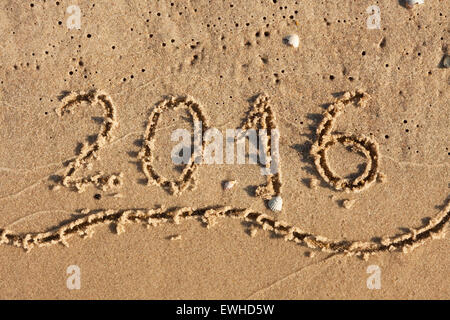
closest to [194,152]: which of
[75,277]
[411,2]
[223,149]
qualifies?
[223,149]

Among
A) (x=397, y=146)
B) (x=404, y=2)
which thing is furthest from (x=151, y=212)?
(x=404, y=2)

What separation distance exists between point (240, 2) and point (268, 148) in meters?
1.01

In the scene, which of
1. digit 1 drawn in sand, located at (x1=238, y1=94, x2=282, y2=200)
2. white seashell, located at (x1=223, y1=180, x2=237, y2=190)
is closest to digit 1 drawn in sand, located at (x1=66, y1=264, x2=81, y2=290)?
white seashell, located at (x1=223, y1=180, x2=237, y2=190)

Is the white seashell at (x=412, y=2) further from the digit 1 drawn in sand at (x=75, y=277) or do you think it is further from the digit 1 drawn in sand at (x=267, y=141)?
the digit 1 drawn in sand at (x=75, y=277)

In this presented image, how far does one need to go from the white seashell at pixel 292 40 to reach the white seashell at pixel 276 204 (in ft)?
3.32

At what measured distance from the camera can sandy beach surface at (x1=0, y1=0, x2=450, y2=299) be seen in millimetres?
2441

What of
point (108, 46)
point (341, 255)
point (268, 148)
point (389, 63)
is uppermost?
point (108, 46)

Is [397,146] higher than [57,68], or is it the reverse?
[57,68]

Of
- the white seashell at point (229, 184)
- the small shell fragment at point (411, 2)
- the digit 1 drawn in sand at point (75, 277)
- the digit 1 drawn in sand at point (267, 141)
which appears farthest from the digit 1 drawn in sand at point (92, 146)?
the small shell fragment at point (411, 2)

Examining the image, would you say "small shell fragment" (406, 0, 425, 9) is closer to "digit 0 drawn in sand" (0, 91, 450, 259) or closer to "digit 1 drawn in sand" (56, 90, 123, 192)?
"digit 0 drawn in sand" (0, 91, 450, 259)

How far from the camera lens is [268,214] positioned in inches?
96.4

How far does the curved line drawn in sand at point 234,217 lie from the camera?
7.93ft

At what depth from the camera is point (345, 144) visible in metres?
2.47

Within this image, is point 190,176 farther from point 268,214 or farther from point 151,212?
point 268,214
